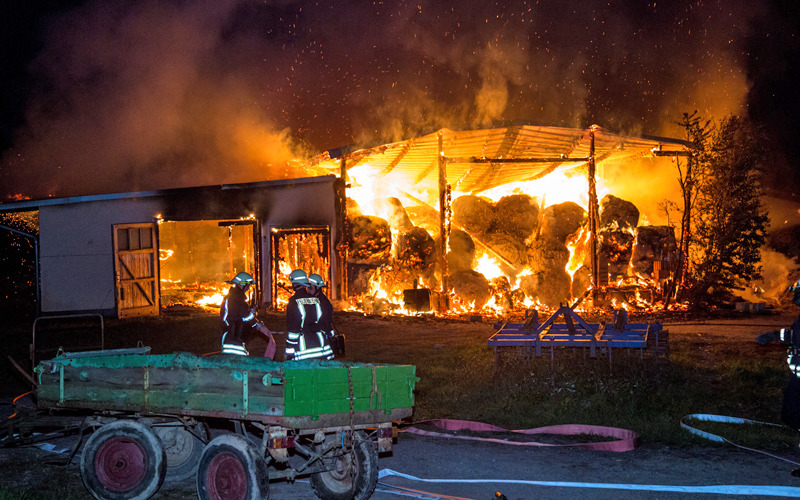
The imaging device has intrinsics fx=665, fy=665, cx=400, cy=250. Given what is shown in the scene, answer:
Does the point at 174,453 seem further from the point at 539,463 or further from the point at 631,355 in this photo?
the point at 631,355

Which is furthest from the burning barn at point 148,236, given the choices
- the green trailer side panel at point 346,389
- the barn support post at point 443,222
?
the green trailer side panel at point 346,389

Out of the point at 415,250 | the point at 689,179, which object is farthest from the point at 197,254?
the point at 689,179

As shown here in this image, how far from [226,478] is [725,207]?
1810cm

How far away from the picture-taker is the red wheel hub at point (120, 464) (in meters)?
5.81

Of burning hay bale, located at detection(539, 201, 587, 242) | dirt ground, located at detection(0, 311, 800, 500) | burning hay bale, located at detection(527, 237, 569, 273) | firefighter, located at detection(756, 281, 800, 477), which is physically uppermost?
burning hay bale, located at detection(539, 201, 587, 242)

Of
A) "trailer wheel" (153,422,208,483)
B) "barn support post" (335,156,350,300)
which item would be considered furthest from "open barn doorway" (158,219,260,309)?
"trailer wheel" (153,422,208,483)

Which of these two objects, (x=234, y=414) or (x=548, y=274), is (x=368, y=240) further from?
(x=234, y=414)

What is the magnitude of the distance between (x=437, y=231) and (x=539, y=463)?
16.7 m

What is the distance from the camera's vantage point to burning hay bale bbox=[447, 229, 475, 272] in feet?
70.9

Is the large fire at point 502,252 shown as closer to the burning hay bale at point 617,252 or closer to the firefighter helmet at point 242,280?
the burning hay bale at point 617,252

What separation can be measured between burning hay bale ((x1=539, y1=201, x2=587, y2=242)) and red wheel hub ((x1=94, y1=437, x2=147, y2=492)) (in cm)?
1832

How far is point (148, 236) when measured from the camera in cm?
2022

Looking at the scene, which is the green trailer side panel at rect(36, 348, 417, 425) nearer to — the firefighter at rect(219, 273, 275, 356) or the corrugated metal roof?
the firefighter at rect(219, 273, 275, 356)

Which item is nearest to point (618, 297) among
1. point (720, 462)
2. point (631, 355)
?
point (631, 355)
